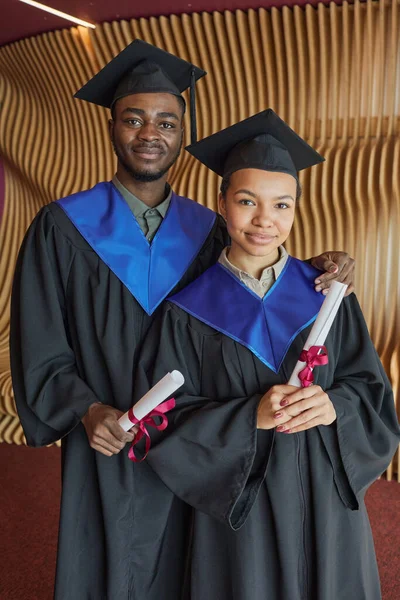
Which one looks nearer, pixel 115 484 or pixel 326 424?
pixel 326 424

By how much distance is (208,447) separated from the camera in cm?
205

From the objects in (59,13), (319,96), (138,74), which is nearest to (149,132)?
(138,74)

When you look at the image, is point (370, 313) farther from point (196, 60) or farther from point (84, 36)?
point (84, 36)

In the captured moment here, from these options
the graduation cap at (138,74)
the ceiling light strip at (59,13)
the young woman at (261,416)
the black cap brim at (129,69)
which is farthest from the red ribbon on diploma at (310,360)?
the ceiling light strip at (59,13)

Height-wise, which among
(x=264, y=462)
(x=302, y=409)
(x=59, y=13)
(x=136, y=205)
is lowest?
(x=264, y=462)

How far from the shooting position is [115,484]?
239 centimetres

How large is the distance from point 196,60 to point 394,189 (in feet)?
5.54

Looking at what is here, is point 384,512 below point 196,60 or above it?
below

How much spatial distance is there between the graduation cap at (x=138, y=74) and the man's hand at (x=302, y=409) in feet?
3.86

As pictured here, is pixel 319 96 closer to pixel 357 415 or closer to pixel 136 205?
pixel 136 205

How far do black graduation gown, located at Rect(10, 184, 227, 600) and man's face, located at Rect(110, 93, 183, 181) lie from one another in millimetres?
321

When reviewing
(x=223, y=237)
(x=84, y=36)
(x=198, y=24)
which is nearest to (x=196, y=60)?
(x=198, y=24)

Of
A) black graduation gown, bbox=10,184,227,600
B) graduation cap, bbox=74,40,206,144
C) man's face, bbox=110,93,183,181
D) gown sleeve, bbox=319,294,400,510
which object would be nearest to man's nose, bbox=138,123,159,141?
man's face, bbox=110,93,183,181

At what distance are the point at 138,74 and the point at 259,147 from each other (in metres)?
0.63
